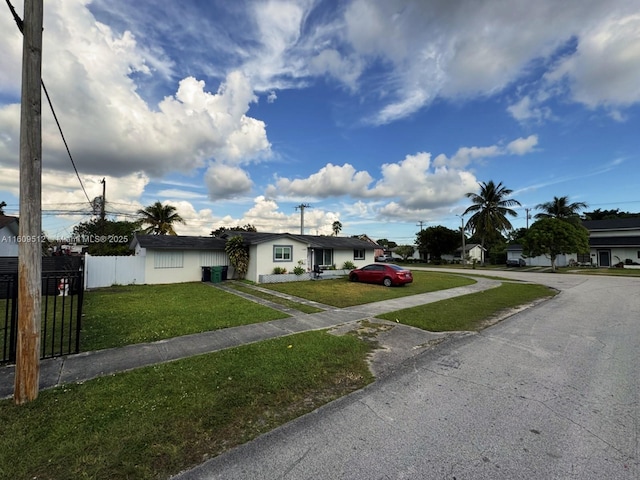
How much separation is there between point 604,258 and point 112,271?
5293cm

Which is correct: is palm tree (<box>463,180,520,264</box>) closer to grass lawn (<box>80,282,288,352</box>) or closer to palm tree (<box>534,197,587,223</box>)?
palm tree (<box>534,197,587,223</box>)

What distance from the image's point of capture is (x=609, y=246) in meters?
36.7

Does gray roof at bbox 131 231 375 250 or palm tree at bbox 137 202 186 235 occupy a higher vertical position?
palm tree at bbox 137 202 186 235

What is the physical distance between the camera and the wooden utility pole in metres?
3.67

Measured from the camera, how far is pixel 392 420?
3512mm

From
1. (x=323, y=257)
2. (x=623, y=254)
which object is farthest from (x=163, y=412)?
(x=623, y=254)

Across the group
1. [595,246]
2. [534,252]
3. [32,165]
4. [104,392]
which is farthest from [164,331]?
[595,246]

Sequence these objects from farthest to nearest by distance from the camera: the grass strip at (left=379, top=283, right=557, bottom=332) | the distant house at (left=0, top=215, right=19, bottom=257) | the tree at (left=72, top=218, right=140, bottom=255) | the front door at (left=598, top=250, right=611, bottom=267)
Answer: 1. the front door at (left=598, top=250, right=611, bottom=267)
2. the tree at (left=72, top=218, right=140, bottom=255)
3. the distant house at (left=0, top=215, right=19, bottom=257)
4. the grass strip at (left=379, top=283, right=557, bottom=332)

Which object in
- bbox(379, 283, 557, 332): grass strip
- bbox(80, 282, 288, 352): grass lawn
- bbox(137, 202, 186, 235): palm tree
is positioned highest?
bbox(137, 202, 186, 235): palm tree

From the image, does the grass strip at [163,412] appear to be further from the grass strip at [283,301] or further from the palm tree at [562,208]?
the palm tree at [562,208]

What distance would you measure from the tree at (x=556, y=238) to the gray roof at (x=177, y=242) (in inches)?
1238

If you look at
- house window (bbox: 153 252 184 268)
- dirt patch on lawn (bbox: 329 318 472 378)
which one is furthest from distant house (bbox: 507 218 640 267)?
house window (bbox: 153 252 184 268)

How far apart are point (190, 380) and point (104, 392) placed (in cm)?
108

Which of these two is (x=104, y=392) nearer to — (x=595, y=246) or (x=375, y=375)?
(x=375, y=375)
